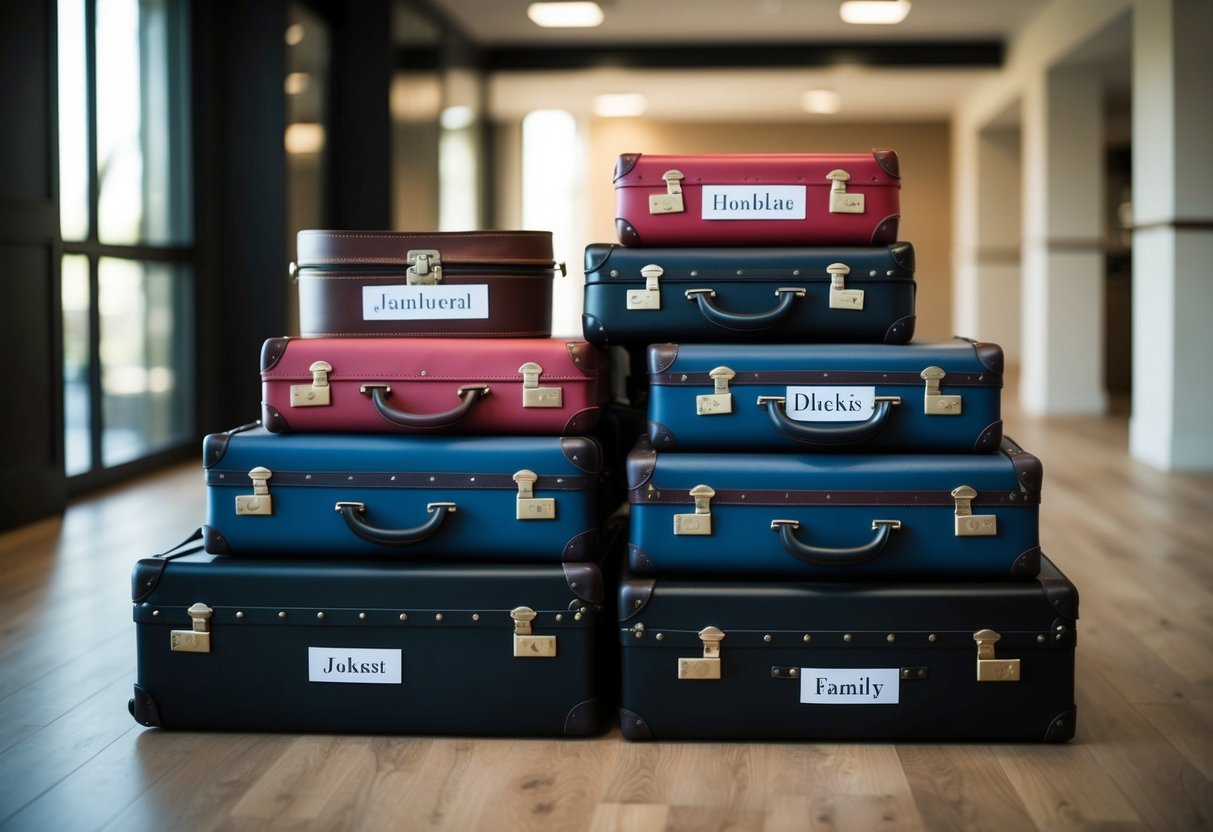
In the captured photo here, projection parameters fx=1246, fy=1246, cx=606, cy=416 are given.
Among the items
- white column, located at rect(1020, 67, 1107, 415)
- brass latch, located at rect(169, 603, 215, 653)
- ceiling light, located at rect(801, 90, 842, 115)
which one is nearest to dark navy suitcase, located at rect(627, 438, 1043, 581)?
brass latch, located at rect(169, 603, 215, 653)

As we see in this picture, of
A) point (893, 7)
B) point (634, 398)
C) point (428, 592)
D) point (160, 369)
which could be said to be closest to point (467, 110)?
point (893, 7)

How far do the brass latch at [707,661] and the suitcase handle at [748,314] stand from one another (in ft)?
1.68

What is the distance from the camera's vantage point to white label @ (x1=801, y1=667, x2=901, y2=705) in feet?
6.10

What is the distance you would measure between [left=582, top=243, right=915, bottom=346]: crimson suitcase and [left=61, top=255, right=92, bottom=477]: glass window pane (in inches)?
116

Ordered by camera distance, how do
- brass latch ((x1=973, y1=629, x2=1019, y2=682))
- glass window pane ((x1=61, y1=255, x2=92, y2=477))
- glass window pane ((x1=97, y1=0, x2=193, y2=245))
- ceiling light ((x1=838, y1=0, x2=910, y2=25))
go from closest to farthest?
brass latch ((x1=973, y1=629, x2=1019, y2=682)), glass window pane ((x1=61, y1=255, x2=92, y2=477)), glass window pane ((x1=97, y1=0, x2=193, y2=245)), ceiling light ((x1=838, y1=0, x2=910, y2=25))

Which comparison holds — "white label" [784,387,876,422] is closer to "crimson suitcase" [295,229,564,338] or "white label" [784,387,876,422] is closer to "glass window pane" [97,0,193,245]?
"crimson suitcase" [295,229,564,338]

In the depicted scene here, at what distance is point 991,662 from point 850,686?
21 cm

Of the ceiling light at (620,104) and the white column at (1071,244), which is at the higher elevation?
the ceiling light at (620,104)

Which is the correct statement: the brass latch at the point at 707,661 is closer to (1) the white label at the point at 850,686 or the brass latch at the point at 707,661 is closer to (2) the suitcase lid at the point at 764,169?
(1) the white label at the point at 850,686

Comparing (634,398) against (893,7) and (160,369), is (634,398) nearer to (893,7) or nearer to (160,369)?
(160,369)

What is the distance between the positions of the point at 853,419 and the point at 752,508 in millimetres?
215

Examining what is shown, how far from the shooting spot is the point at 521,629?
73.5 inches

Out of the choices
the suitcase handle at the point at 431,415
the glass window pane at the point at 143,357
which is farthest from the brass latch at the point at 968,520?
the glass window pane at the point at 143,357

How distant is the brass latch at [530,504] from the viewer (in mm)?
1894
